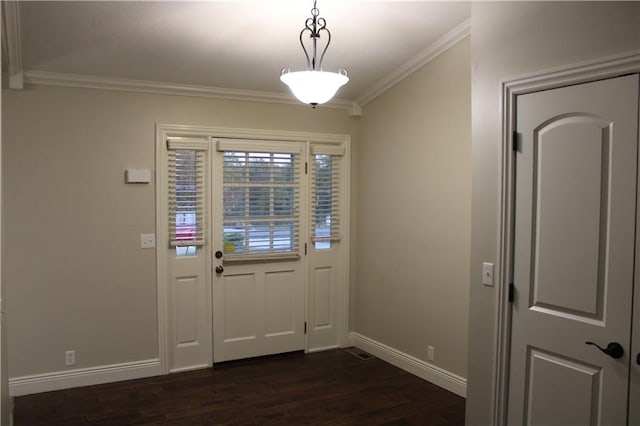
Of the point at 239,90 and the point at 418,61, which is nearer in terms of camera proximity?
the point at 418,61

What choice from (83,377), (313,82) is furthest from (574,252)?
(83,377)

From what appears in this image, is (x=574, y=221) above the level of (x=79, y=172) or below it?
below

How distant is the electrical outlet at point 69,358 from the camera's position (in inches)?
140

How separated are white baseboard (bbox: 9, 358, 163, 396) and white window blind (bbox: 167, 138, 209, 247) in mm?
1077

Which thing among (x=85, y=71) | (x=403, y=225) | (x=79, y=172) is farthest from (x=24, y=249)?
(x=403, y=225)

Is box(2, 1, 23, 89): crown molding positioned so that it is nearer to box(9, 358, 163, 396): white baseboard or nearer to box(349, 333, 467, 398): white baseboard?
box(9, 358, 163, 396): white baseboard

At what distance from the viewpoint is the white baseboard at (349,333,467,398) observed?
3.44 meters

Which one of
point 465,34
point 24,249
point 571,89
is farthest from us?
point 24,249

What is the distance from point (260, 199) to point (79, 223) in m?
1.51

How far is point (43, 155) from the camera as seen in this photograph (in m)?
3.43

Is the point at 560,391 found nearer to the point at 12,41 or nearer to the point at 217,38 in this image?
the point at 217,38

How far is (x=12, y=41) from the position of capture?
8.96 feet

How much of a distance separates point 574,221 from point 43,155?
3605 mm

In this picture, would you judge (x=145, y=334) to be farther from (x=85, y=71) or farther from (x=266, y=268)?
(x=85, y=71)
